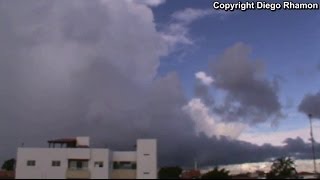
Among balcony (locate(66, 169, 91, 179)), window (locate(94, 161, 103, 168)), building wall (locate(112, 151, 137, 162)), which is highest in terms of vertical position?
building wall (locate(112, 151, 137, 162))

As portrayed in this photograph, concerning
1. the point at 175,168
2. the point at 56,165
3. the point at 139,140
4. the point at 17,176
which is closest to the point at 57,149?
the point at 56,165

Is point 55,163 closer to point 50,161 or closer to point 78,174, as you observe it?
point 50,161

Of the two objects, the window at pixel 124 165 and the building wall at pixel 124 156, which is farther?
the building wall at pixel 124 156

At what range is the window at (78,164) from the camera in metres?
86.2

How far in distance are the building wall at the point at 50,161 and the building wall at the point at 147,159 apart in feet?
19.8

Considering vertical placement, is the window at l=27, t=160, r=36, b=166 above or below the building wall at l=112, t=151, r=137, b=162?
below

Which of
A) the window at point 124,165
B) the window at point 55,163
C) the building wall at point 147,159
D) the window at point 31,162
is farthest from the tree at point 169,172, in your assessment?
the window at point 31,162

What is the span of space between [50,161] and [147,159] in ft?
55.0

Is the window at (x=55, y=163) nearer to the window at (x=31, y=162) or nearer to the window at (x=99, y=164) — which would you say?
the window at (x=31, y=162)

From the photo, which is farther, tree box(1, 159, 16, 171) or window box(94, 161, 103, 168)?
tree box(1, 159, 16, 171)

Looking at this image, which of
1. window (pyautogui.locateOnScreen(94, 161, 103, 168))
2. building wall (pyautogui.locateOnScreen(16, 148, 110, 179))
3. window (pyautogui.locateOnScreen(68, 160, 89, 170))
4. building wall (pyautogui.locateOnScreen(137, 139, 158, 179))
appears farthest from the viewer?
building wall (pyautogui.locateOnScreen(137, 139, 158, 179))

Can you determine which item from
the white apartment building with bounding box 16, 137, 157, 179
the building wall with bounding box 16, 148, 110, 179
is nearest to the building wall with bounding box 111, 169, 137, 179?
the white apartment building with bounding box 16, 137, 157, 179

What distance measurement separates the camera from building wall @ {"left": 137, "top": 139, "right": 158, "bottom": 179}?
290 ft

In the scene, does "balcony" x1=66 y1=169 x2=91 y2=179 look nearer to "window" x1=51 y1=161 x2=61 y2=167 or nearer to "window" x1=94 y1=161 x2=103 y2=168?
"window" x1=94 y1=161 x2=103 y2=168
